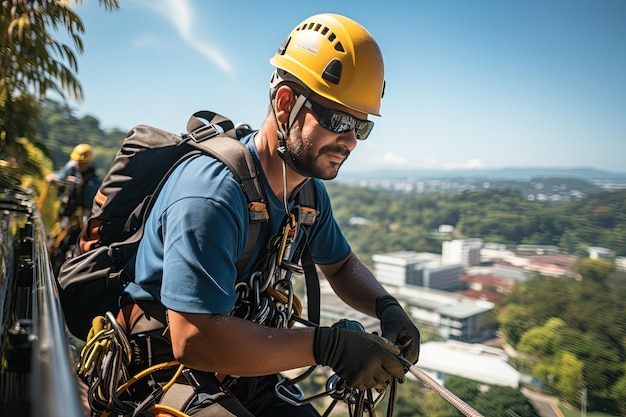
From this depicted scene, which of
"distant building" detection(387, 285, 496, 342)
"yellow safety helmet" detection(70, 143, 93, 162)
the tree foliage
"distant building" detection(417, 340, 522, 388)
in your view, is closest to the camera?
"yellow safety helmet" detection(70, 143, 93, 162)

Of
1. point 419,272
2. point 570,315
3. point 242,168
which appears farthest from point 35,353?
point 419,272

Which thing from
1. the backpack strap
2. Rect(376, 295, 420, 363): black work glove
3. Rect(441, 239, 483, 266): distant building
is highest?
the backpack strap

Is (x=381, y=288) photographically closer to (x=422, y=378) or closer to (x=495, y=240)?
(x=422, y=378)

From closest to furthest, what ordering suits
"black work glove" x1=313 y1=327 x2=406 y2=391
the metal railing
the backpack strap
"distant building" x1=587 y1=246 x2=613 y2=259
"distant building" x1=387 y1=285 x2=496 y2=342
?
the metal railing → "black work glove" x1=313 y1=327 x2=406 y2=391 → the backpack strap → "distant building" x1=587 y1=246 x2=613 y2=259 → "distant building" x1=387 y1=285 x2=496 y2=342

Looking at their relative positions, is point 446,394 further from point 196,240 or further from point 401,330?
point 196,240

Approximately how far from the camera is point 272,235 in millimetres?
2018

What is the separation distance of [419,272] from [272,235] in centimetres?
4376

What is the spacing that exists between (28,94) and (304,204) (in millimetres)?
3491

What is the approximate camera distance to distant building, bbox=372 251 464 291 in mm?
43500

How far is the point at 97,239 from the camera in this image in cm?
218

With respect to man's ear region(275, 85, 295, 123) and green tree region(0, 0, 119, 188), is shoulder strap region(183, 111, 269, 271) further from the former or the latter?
green tree region(0, 0, 119, 188)

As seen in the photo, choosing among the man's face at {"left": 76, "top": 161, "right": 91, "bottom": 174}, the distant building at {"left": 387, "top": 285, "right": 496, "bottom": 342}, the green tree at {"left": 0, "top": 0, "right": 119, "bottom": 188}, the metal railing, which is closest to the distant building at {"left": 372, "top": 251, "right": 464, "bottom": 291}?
the distant building at {"left": 387, "top": 285, "right": 496, "bottom": 342}

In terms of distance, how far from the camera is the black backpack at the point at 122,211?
2039 mm

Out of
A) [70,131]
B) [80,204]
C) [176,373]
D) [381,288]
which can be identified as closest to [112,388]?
[176,373]
